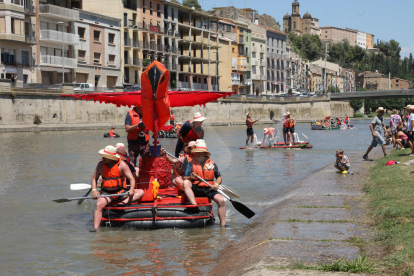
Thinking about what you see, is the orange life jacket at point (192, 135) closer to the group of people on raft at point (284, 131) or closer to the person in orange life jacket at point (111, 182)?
the person in orange life jacket at point (111, 182)

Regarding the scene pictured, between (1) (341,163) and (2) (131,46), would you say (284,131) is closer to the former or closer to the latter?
(1) (341,163)

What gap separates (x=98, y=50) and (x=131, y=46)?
23.4 ft

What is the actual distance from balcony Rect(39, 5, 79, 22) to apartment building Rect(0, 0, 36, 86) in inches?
56.0

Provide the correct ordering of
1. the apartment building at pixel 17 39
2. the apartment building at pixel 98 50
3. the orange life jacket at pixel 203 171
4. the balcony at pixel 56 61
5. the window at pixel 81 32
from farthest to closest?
the window at pixel 81 32 → the apartment building at pixel 98 50 → the balcony at pixel 56 61 → the apartment building at pixel 17 39 → the orange life jacket at pixel 203 171

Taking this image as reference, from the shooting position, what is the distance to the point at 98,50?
61.8 meters

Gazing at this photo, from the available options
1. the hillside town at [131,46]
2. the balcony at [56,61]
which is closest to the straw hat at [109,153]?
the hillside town at [131,46]

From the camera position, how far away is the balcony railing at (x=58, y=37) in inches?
2099

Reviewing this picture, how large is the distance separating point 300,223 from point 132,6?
6612cm

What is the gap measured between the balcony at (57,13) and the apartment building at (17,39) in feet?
4.67

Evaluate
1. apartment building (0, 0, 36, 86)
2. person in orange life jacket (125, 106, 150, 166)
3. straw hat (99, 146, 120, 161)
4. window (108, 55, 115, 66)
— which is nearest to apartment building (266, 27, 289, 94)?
window (108, 55, 115, 66)

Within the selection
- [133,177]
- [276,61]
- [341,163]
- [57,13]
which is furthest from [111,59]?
[276,61]

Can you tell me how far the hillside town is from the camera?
51.2 metres

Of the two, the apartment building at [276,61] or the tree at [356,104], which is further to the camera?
the tree at [356,104]

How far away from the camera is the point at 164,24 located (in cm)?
7875
